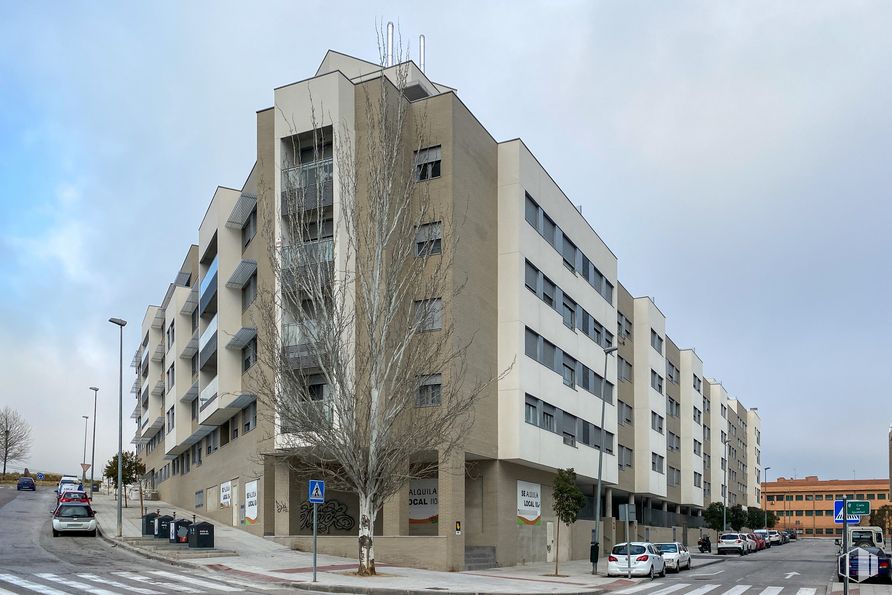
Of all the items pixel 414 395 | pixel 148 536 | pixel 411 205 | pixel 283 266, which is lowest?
pixel 148 536

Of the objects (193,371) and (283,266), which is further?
(193,371)

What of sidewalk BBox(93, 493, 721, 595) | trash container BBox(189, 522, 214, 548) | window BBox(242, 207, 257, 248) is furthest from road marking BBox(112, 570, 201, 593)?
window BBox(242, 207, 257, 248)

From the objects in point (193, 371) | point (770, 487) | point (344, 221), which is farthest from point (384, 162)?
point (770, 487)

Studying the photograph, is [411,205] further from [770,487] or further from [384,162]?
[770,487]

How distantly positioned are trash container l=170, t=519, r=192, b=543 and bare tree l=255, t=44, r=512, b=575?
4.26 metres

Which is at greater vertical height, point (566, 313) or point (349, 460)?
A: point (566, 313)

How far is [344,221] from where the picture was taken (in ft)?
110

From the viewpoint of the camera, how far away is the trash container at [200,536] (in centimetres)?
3181

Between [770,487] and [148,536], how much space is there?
156 m

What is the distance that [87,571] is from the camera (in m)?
25.0

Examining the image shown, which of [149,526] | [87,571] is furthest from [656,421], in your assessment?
[87,571]

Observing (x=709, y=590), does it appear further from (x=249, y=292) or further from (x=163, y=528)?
(x=249, y=292)

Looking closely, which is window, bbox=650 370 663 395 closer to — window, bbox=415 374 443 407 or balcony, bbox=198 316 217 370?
balcony, bbox=198 316 217 370

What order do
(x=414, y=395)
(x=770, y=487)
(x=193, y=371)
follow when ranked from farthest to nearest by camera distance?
(x=770, y=487) → (x=193, y=371) → (x=414, y=395)
